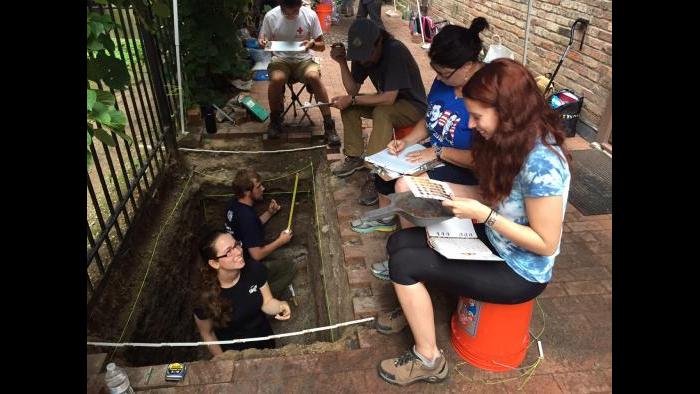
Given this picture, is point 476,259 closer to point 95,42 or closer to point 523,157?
point 523,157

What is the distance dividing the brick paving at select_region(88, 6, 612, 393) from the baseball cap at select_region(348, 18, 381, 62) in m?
1.66

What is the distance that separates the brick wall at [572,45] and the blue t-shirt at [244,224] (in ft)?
13.5

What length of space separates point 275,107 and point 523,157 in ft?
13.1

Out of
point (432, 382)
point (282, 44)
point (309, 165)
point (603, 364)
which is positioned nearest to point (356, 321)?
point (432, 382)

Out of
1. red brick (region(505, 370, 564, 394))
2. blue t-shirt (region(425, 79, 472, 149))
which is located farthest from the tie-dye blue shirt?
blue t-shirt (region(425, 79, 472, 149))

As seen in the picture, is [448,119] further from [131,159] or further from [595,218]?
[131,159]

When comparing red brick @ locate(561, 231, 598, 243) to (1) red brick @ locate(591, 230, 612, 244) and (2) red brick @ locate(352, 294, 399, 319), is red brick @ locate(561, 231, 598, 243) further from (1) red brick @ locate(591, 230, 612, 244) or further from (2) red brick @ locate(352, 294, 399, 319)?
(2) red brick @ locate(352, 294, 399, 319)

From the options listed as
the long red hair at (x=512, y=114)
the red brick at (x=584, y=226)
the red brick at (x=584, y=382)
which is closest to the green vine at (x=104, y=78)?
the long red hair at (x=512, y=114)

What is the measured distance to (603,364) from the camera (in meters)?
2.36

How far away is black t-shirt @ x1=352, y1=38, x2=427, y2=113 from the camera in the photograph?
372cm

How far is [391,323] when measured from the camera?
8.34ft

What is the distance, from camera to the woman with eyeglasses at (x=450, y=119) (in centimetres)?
271

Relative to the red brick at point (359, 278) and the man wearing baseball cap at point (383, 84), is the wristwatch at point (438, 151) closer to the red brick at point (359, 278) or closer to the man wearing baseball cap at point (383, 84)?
the man wearing baseball cap at point (383, 84)

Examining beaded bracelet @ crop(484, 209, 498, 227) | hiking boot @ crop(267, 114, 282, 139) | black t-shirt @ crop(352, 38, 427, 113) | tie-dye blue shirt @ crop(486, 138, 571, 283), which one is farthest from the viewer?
hiking boot @ crop(267, 114, 282, 139)
